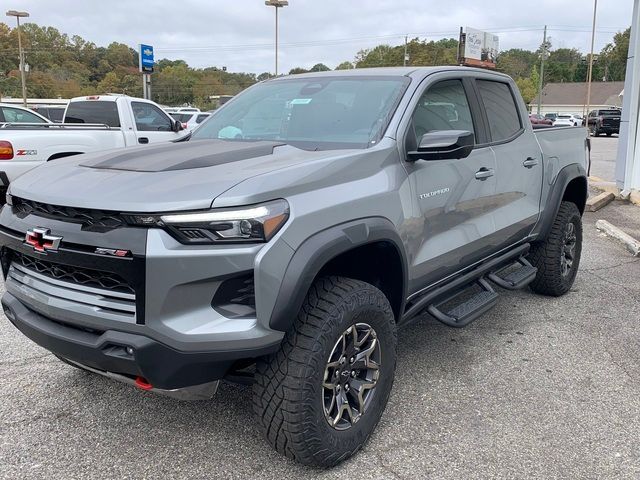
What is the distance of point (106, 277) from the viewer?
235 cm

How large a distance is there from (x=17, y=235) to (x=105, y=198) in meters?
0.61

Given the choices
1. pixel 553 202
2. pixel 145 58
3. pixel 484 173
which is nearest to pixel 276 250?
pixel 484 173

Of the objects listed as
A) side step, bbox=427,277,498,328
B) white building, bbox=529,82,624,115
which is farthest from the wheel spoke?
white building, bbox=529,82,624,115

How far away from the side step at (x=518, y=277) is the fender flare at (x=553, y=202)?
269mm

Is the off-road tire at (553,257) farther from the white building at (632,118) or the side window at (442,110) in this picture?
the white building at (632,118)

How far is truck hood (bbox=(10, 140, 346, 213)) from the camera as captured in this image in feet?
7.51

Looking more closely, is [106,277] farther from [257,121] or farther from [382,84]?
[382,84]

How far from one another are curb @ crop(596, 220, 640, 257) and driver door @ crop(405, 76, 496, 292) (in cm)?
393

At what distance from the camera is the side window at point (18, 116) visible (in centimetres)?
1266

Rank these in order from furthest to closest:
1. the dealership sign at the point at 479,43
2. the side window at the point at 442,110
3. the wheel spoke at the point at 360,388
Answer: the dealership sign at the point at 479,43, the side window at the point at 442,110, the wheel spoke at the point at 360,388

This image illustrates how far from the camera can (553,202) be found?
4.88 meters

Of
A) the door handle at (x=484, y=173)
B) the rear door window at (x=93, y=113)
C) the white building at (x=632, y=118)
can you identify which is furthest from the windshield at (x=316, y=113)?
the white building at (x=632, y=118)

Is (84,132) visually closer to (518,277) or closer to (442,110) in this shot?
(442,110)

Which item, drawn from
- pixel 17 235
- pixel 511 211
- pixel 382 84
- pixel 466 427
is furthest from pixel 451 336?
pixel 17 235
